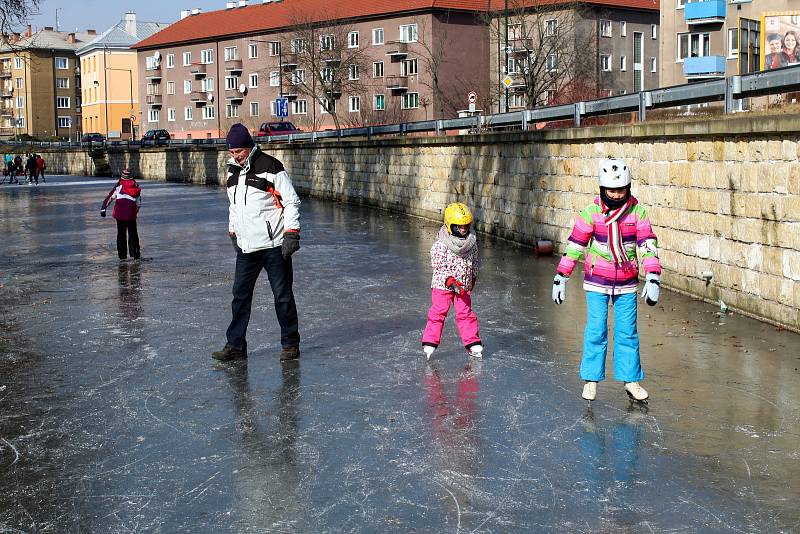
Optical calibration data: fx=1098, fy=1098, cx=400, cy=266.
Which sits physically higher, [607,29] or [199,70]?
[607,29]

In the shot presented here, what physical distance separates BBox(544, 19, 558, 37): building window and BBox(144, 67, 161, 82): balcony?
48570 mm

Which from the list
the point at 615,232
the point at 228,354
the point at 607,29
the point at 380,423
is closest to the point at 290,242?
the point at 228,354

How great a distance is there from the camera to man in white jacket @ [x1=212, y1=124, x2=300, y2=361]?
27.6ft

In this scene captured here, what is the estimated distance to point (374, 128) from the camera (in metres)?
30.3

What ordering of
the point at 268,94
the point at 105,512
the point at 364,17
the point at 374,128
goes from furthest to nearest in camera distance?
the point at 268,94
the point at 364,17
the point at 374,128
the point at 105,512

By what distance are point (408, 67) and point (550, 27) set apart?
46.1 feet

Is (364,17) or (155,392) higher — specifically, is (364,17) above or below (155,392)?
above

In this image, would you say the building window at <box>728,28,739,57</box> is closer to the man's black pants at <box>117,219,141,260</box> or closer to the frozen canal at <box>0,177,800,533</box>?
the man's black pants at <box>117,219,141,260</box>

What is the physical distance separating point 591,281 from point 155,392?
2.98 meters

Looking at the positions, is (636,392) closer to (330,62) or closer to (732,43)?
(732,43)

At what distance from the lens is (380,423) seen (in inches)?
254

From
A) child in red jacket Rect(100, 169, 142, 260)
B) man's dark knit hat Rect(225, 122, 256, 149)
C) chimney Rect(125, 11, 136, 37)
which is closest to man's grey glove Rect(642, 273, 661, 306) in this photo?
man's dark knit hat Rect(225, 122, 256, 149)

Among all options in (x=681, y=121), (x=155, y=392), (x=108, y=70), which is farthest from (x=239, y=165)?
(x=108, y=70)

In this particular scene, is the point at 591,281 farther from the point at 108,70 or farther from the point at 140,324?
the point at 108,70
